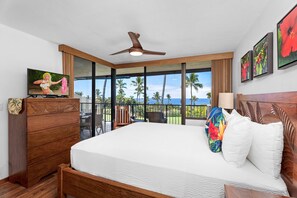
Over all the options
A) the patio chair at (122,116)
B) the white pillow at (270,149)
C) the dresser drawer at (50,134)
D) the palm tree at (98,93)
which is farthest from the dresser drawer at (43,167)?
the white pillow at (270,149)

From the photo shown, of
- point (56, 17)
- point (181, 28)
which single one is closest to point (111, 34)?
point (56, 17)

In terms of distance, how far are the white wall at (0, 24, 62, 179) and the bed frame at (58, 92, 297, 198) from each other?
146cm

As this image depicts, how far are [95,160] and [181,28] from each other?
7.46 feet

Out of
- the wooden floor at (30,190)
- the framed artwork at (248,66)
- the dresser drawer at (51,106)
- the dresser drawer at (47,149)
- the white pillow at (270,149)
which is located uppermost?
the framed artwork at (248,66)

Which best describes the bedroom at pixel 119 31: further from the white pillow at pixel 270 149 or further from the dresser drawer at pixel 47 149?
the dresser drawer at pixel 47 149

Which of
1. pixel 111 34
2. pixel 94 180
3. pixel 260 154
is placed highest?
pixel 111 34

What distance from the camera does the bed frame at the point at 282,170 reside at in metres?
1.06

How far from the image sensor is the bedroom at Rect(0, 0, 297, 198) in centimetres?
171

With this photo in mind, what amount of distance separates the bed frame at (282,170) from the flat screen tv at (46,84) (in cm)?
149

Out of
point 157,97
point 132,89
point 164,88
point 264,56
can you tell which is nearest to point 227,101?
point 264,56

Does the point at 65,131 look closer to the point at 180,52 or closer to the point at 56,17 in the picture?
the point at 56,17

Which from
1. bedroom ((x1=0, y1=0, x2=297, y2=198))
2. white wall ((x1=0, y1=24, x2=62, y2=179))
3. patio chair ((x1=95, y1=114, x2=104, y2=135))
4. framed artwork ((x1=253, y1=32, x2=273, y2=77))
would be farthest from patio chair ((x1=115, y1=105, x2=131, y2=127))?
framed artwork ((x1=253, y1=32, x2=273, y2=77))

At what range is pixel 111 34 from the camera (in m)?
2.53

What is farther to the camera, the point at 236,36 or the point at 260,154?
the point at 236,36
